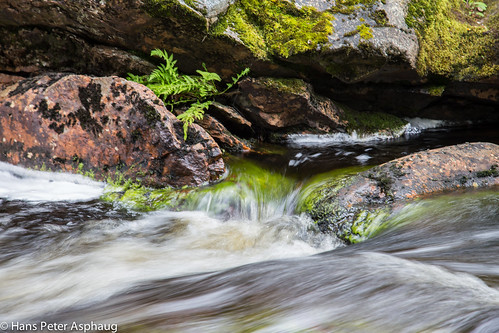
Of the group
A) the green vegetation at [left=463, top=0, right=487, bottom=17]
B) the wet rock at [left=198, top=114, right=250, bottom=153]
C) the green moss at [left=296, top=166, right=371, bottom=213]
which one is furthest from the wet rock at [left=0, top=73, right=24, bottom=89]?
the green vegetation at [left=463, top=0, right=487, bottom=17]

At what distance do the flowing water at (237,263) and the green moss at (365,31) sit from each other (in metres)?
2.71

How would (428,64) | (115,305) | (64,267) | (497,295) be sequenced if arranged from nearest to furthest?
(497,295)
(115,305)
(64,267)
(428,64)

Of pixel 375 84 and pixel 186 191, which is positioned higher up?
pixel 375 84

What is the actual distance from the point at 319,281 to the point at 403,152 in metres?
4.77

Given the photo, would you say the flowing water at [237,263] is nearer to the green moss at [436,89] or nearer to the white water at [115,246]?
the white water at [115,246]

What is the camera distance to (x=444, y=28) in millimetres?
6930

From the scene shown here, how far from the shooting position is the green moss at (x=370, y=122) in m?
7.37

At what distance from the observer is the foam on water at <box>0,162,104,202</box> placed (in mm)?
4289

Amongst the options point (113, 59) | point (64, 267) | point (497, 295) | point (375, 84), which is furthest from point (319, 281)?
point (375, 84)

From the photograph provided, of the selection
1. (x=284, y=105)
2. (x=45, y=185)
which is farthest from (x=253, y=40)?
(x=45, y=185)

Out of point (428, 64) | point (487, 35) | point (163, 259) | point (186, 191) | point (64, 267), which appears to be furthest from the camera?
point (487, 35)

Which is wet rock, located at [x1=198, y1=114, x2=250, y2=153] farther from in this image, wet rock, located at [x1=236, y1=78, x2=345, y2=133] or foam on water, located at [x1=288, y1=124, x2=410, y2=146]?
foam on water, located at [x1=288, y1=124, x2=410, y2=146]

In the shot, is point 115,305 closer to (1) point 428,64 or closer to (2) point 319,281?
(2) point 319,281

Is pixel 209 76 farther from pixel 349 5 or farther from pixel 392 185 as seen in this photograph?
pixel 392 185
